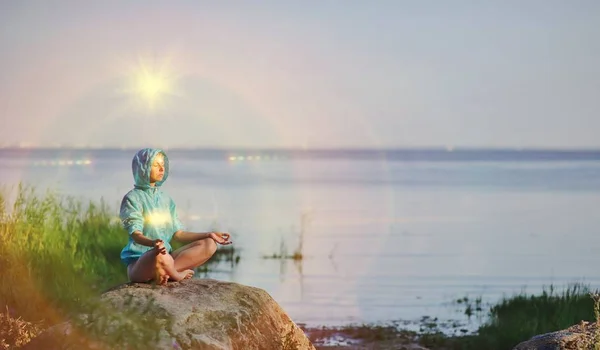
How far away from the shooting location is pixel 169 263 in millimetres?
7777

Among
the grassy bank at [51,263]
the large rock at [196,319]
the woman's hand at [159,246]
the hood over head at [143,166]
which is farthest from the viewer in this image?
the grassy bank at [51,263]

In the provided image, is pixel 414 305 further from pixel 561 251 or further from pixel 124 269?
pixel 561 251

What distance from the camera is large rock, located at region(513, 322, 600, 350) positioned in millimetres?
7953

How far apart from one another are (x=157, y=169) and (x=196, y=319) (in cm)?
138

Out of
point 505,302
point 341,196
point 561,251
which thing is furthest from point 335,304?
point 341,196

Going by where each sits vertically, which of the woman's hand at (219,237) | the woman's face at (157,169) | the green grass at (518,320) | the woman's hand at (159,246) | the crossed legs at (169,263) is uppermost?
the woman's face at (157,169)

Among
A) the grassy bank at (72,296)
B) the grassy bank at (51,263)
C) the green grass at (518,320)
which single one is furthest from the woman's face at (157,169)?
the green grass at (518,320)

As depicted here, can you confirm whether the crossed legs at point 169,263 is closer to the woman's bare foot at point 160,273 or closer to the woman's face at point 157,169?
the woman's bare foot at point 160,273

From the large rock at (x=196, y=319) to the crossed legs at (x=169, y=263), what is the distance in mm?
71

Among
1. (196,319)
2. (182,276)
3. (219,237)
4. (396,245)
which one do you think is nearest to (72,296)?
(182,276)

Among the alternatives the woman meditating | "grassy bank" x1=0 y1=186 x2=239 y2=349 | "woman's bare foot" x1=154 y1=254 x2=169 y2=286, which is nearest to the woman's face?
the woman meditating

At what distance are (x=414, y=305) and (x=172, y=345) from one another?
8463 mm

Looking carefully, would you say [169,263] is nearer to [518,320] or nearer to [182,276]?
[182,276]

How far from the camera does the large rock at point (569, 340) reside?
795 cm
